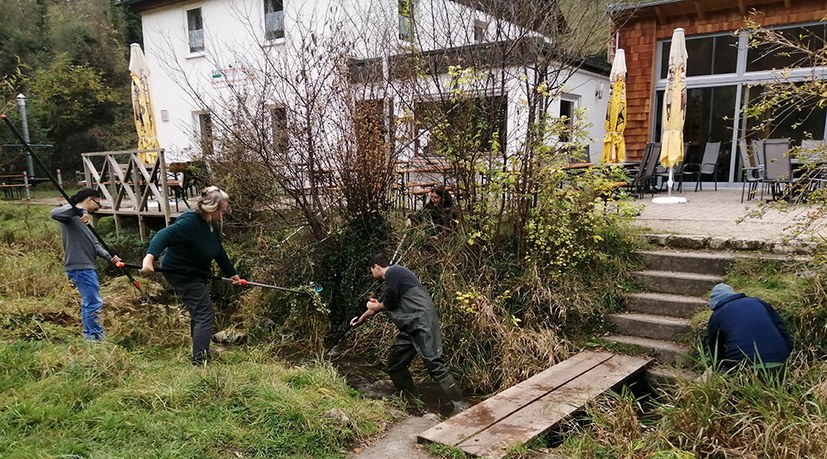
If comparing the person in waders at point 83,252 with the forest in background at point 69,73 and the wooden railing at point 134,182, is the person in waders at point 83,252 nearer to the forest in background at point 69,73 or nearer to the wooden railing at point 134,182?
the wooden railing at point 134,182

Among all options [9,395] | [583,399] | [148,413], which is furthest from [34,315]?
[583,399]

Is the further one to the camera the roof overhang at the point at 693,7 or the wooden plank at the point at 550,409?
the roof overhang at the point at 693,7

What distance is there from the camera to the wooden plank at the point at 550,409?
3.37 m

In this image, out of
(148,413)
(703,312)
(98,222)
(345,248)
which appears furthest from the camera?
(98,222)

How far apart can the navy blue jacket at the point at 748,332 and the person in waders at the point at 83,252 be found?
5569 millimetres

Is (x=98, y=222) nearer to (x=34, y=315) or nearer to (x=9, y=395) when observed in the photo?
(x=34, y=315)

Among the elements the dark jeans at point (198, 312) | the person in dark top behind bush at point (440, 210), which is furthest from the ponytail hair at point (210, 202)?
the person in dark top behind bush at point (440, 210)

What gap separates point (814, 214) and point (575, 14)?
318 centimetres

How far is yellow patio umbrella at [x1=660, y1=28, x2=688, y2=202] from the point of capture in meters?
8.46

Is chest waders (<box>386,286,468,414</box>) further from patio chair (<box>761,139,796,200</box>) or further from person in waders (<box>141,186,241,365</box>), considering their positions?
patio chair (<box>761,139,796,200</box>)

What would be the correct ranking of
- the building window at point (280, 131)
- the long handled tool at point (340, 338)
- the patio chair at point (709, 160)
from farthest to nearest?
1. the patio chair at point (709, 160)
2. the building window at point (280, 131)
3. the long handled tool at point (340, 338)

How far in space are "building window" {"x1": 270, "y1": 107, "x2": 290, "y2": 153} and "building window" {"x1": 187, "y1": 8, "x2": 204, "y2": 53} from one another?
429 inches

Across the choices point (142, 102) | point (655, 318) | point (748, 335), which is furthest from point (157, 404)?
point (142, 102)

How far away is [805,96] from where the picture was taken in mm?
4266
